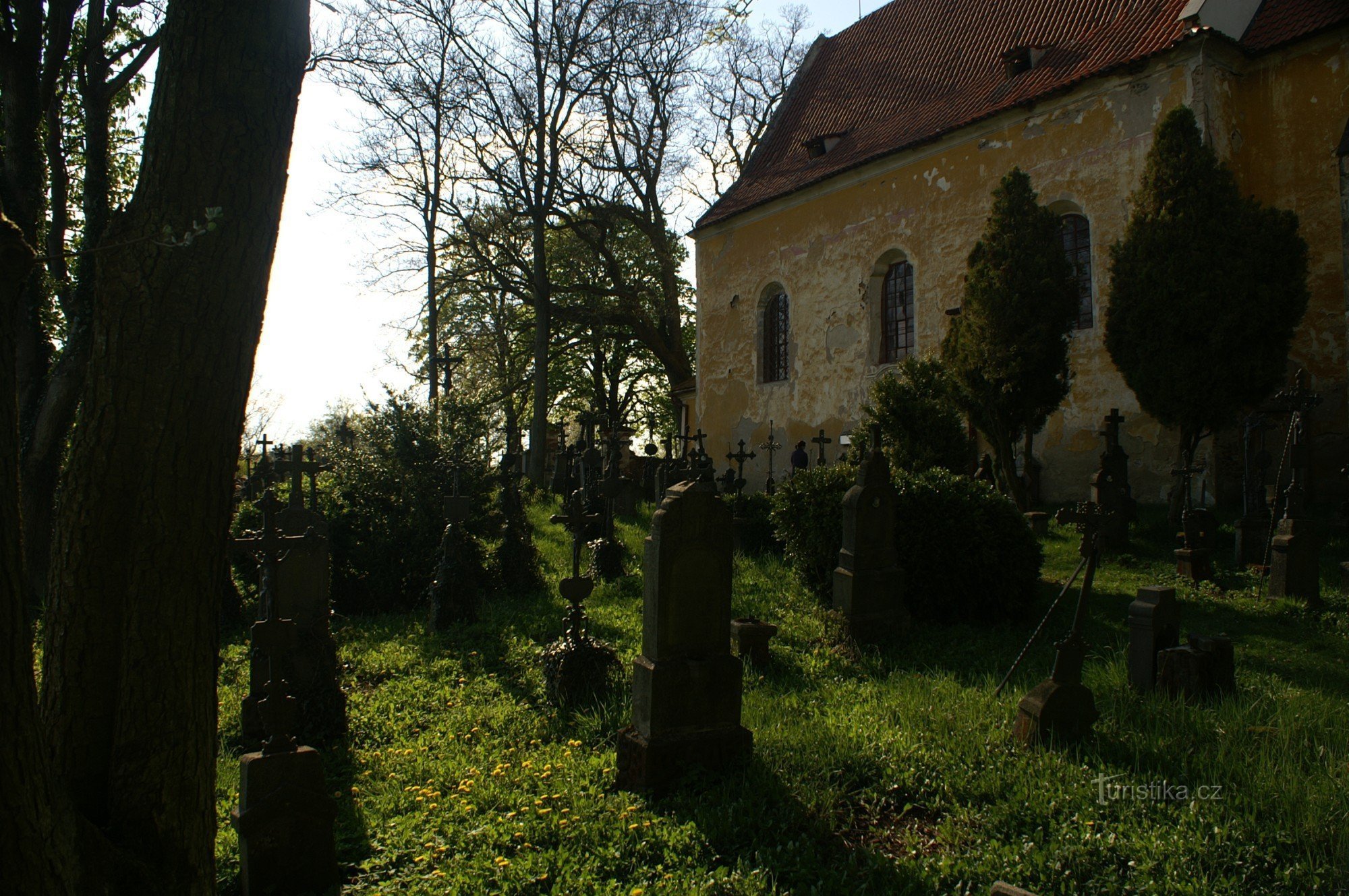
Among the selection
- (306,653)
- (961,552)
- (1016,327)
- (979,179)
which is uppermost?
(979,179)

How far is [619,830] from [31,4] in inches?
332

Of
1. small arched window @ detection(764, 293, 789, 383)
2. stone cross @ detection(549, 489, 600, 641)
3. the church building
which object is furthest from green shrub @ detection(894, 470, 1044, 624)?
small arched window @ detection(764, 293, 789, 383)

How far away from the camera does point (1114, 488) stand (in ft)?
34.7

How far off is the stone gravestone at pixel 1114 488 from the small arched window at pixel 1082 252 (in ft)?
12.7

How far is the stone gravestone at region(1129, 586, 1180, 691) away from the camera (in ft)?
16.7

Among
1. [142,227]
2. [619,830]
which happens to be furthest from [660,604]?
[142,227]

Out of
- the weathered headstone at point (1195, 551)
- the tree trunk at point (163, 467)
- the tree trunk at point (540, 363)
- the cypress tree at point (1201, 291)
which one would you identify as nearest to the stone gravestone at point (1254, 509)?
the weathered headstone at point (1195, 551)

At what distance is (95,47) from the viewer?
28.9 feet

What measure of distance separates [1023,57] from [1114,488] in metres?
9.87

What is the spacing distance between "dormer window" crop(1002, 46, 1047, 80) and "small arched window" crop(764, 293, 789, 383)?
23.3 ft

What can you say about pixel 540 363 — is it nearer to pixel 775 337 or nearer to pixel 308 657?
pixel 775 337

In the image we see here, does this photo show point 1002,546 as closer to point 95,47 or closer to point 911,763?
point 911,763

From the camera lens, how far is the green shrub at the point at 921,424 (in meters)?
12.6

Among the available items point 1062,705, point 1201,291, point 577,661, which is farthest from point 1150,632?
point 1201,291
